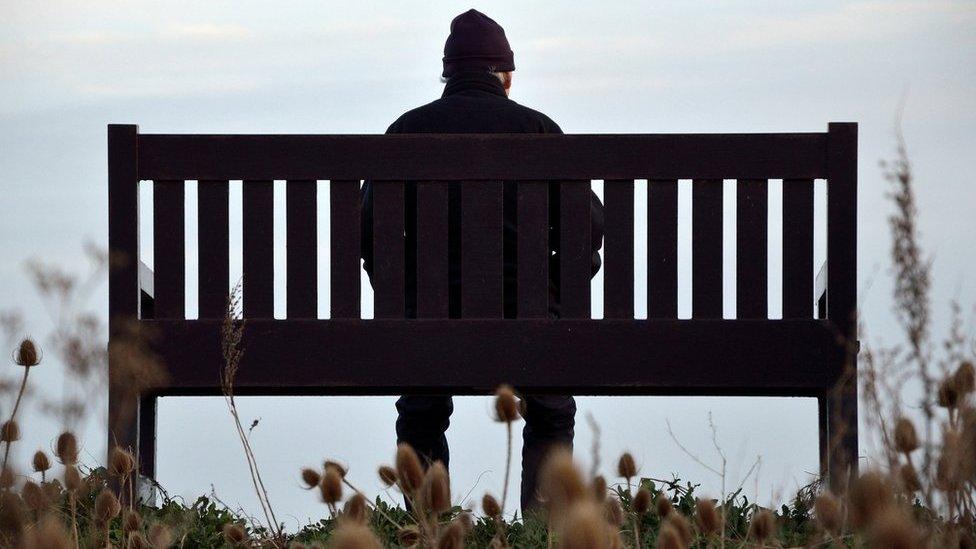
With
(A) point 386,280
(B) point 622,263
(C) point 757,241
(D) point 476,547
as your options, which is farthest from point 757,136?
(D) point 476,547

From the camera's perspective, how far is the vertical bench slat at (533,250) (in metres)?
4.03

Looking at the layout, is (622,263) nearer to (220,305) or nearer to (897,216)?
(220,305)

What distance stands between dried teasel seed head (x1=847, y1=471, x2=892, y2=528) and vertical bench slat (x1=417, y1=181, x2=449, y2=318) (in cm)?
295

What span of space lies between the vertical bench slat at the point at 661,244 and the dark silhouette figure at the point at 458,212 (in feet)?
0.61

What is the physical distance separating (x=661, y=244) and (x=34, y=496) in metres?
2.15

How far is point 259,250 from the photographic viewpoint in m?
4.02

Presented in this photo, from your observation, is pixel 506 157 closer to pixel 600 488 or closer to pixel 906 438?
pixel 600 488

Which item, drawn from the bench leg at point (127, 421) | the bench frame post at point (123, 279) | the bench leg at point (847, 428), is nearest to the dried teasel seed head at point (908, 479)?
the bench leg at point (847, 428)

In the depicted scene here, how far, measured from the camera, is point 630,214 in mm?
4031

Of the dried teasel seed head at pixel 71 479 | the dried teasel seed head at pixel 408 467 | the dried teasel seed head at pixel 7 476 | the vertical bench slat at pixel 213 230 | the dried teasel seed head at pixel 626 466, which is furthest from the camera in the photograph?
the vertical bench slat at pixel 213 230

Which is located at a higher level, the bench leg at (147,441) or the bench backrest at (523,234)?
the bench backrest at (523,234)

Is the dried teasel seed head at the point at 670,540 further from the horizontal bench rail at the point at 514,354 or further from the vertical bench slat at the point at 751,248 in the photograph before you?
the vertical bench slat at the point at 751,248

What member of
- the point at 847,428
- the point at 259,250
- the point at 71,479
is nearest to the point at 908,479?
the point at 71,479

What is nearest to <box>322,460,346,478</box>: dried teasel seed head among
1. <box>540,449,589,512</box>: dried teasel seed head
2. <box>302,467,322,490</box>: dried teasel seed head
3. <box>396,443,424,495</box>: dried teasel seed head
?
<box>302,467,322,490</box>: dried teasel seed head
